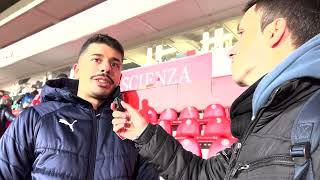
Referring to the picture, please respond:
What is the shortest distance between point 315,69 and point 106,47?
3.11 feet

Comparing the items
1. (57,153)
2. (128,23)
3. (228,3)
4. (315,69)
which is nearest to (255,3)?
(315,69)

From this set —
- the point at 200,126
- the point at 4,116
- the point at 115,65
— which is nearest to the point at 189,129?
the point at 200,126

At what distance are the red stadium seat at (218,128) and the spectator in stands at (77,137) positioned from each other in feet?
6.01

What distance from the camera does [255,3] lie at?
3.00 feet

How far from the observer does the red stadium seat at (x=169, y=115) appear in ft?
11.6

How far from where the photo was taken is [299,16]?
0.79 m

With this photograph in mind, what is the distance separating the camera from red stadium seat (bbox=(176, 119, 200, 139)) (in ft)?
10.5

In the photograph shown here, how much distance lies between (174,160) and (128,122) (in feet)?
0.75

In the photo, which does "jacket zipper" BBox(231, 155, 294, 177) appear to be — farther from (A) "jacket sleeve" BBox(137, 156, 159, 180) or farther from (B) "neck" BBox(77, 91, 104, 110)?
(B) "neck" BBox(77, 91, 104, 110)

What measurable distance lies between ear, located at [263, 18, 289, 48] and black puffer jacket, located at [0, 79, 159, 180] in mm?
661

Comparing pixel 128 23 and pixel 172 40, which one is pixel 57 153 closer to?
pixel 128 23

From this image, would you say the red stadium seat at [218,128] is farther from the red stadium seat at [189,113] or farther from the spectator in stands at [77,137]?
the spectator in stands at [77,137]

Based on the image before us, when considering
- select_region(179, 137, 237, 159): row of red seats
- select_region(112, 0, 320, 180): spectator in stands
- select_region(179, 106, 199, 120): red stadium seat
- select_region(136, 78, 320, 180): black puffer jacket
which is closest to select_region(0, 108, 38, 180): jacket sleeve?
select_region(112, 0, 320, 180): spectator in stands

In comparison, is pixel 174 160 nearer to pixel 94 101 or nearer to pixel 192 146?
pixel 94 101
